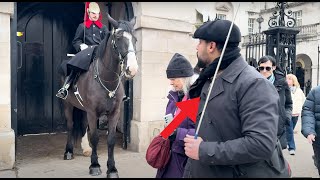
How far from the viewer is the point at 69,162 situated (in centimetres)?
633

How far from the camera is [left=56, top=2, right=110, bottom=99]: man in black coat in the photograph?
5855mm

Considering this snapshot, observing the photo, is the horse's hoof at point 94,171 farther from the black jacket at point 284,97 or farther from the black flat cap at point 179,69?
the black jacket at point 284,97

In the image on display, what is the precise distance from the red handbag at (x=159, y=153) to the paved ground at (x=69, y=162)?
7.89 feet

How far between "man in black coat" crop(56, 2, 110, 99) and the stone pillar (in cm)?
91

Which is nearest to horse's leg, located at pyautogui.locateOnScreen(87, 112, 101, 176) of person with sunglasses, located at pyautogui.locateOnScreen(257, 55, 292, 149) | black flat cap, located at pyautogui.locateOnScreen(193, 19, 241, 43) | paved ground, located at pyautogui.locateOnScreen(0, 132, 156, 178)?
paved ground, located at pyautogui.locateOnScreen(0, 132, 156, 178)

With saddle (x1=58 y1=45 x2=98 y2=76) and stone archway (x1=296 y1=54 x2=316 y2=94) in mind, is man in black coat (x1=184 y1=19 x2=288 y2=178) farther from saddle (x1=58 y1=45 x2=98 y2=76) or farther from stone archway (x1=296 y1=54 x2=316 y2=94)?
stone archway (x1=296 y1=54 x2=316 y2=94)

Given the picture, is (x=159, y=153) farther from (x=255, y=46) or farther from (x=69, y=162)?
(x=255, y=46)

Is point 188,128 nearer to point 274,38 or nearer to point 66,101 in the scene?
point 66,101

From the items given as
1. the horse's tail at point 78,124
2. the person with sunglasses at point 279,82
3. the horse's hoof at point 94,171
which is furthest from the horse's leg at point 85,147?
the person with sunglasses at point 279,82

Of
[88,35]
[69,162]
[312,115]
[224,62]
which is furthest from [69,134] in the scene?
[224,62]

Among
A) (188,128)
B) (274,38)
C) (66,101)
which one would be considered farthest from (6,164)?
(274,38)

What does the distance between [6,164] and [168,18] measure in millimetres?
4189

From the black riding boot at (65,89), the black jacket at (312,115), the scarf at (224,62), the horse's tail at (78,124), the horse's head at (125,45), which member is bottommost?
the horse's tail at (78,124)

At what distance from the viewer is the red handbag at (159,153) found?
3158 mm
